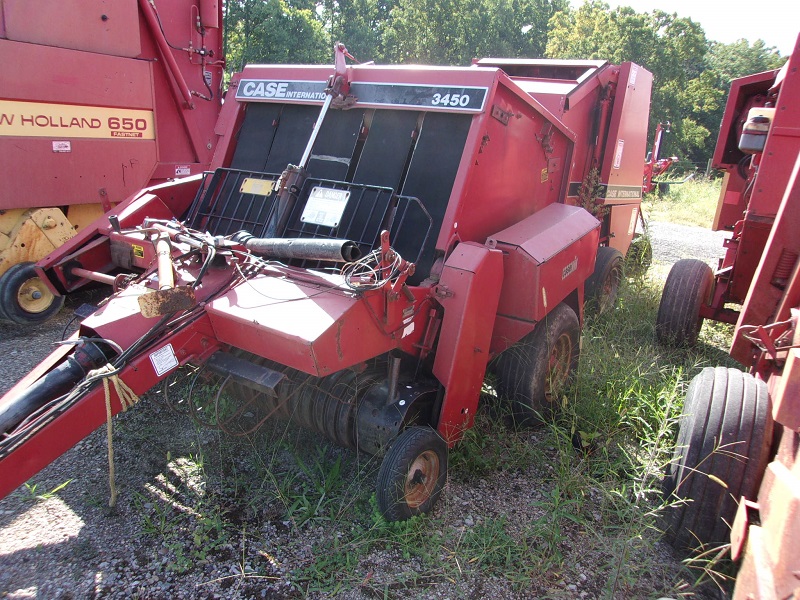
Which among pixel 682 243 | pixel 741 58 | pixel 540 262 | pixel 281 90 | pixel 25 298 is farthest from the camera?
pixel 741 58

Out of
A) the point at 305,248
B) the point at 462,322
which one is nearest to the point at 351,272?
the point at 305,248

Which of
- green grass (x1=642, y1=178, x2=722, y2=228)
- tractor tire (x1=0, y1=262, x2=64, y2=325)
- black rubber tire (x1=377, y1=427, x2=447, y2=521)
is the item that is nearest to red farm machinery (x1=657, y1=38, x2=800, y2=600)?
black rubber tire (x1=377, y1=427, x2=447, y2=521)

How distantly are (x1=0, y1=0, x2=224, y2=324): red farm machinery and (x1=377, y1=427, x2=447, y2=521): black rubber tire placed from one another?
322cm

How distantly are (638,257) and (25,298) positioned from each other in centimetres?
647

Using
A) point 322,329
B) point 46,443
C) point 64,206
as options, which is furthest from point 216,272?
point 64,206

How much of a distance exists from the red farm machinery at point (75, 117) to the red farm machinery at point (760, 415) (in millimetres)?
4287

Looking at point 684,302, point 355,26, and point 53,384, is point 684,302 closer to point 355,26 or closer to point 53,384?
point 53,384

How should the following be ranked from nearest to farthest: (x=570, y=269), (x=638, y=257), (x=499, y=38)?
(x=570, y=269)
(x=638, y=257)
(x=499, y=38)

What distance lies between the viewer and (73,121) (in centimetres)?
566

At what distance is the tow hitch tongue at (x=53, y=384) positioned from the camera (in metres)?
2.45

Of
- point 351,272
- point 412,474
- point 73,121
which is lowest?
point 412,474

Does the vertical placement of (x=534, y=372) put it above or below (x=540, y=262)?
below

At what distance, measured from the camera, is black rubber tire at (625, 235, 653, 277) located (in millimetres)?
6930

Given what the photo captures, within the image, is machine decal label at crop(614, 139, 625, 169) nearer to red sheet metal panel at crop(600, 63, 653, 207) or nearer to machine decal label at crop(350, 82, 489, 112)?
red sheet metal panel at crop(600, 63, 653, 207)
